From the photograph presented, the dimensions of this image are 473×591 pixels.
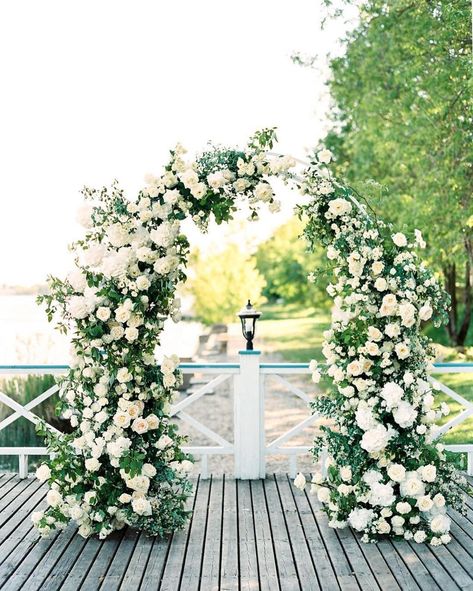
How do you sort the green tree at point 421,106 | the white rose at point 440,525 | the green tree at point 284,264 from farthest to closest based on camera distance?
the green tree at point 284,264 < the green tree at point 421,106 < the white rose at point 440,525

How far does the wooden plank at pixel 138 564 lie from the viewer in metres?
3.98

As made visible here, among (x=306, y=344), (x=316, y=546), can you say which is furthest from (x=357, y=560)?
(x=306, y=344)

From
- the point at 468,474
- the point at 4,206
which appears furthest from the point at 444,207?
the point at 4,206

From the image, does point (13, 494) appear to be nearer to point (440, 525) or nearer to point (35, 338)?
point (35, 338)

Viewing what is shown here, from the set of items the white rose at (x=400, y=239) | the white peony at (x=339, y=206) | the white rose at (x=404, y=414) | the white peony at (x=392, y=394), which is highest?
the white peony at (x=339, y=206)

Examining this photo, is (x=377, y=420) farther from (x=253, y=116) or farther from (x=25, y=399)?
(x=253, y=116)

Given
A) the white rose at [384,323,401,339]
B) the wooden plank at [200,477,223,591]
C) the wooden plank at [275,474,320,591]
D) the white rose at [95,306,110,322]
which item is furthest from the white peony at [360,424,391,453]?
the white rose at [95,306,110,322]

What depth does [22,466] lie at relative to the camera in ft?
19.6

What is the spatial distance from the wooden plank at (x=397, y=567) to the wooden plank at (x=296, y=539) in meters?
0.39

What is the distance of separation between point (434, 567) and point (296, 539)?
0.78m

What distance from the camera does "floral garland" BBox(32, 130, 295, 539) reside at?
4.61 metres

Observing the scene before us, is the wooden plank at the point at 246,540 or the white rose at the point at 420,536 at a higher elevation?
the white rose at the point at 420,536

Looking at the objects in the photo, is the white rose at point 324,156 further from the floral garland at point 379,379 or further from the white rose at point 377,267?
the white rose at point 377,267

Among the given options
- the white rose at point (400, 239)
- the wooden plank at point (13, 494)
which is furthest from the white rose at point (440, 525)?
the wooden plank at point (13, 494)
